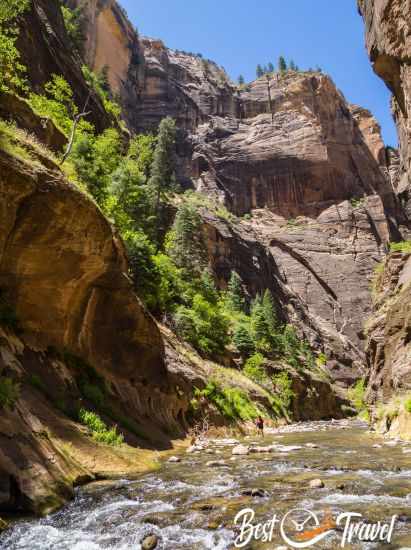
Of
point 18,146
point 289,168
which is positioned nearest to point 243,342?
point 18,146

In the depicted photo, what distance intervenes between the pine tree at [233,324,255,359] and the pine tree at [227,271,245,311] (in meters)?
10.4

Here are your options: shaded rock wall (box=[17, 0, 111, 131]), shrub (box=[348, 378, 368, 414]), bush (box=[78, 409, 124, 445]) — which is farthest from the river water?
shrub (box=[348, 378, 368, 414])

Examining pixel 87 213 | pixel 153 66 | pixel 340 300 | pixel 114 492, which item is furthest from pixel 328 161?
pixel 114 492

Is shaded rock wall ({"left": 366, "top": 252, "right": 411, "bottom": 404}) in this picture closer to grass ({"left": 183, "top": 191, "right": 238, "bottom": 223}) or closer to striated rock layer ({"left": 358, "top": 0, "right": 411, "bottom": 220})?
striated rock layer ({"left": 358, "top": 0, "right": 411, "bottom": 220})

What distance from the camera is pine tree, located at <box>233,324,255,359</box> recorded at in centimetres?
4434

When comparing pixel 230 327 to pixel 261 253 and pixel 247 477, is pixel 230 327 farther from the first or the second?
pixel 247 477

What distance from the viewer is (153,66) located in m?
102

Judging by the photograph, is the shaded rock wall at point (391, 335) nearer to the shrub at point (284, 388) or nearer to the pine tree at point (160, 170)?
the shrub at point (284, 388)

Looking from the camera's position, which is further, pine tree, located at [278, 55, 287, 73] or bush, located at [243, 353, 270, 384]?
pine tree, located at [278, 55, 287, 73]

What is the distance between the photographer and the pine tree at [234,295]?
56031mm

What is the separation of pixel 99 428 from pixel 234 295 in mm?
45357

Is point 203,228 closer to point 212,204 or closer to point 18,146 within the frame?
point 212,204

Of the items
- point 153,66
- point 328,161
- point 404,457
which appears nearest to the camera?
point 404,457

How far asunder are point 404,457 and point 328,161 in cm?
9058
